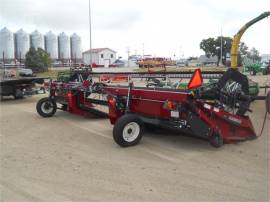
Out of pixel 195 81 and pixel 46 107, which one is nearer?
pixel 195 81

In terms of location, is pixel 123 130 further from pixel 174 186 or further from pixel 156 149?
pixel 174 186

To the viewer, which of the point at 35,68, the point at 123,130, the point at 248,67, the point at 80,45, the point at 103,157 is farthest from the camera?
the point at 80,45

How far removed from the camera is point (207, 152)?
5.36m

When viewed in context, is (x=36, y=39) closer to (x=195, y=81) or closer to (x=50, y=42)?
(x=50, y=42)

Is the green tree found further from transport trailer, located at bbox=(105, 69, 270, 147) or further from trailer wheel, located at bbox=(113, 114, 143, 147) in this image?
trailer wheel, located at bbox=(113, 114, 143, 147)

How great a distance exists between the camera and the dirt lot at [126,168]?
3791 millimetres

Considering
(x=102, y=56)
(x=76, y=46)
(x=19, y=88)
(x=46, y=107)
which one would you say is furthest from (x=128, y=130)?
(x=102, y=56)

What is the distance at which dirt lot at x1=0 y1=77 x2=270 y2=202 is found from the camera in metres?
3.79

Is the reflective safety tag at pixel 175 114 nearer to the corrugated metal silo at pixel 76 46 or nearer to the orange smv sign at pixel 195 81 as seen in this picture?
the orange smv sign at pixel 195 81

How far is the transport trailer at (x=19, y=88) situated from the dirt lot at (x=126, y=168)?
5.76 meters

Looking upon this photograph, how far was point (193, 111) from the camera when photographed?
17.4ft

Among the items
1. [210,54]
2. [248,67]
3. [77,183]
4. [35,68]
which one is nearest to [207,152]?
[77,183]

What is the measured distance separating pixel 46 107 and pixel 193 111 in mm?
4546

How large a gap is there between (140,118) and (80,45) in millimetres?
69189
